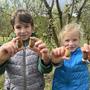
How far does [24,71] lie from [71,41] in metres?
0.51

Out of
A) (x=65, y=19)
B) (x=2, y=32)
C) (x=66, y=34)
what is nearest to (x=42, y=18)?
(x=65, y=19)

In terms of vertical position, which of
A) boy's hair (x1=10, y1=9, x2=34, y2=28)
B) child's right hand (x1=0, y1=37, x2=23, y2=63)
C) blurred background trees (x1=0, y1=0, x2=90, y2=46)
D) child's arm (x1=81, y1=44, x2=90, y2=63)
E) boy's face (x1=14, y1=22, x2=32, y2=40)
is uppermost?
boy's hair (x1=10, y1=9, x2=34, y2=28)

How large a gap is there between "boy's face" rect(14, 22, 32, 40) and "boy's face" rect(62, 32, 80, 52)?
369 mm

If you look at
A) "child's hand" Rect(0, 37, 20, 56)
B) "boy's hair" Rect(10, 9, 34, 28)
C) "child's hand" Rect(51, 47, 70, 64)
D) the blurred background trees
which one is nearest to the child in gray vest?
"boy's hair" Rect(10, 9, 34, 28)

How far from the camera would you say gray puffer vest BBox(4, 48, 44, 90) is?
322cm

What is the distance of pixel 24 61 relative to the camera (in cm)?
323

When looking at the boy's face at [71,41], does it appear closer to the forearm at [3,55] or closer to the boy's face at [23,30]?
the boy's face at [23,30]

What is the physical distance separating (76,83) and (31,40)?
2.39 ft

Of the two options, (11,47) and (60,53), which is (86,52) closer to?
(60,53)

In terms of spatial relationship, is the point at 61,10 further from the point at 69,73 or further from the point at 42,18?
the point at 69,73

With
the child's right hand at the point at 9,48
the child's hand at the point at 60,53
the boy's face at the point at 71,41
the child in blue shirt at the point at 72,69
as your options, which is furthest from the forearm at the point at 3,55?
the boy's face at the point at 71,41

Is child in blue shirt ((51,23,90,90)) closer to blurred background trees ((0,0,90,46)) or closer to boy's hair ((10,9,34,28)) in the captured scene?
boy's hair ((10,9,34,28))

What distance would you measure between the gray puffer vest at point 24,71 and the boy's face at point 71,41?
1.03 ft

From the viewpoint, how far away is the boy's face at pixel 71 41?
333 centimetres
